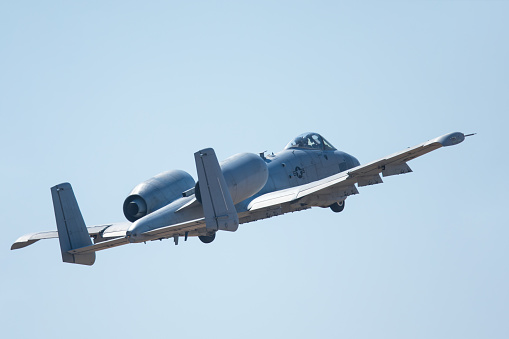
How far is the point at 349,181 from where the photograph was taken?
4322 centimetres

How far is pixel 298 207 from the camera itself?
147ft

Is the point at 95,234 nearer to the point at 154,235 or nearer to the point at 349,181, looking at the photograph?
the point at 154,235

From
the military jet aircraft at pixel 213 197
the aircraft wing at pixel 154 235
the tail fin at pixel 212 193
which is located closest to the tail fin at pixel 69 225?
the military jet aircraft at pixel 213 197

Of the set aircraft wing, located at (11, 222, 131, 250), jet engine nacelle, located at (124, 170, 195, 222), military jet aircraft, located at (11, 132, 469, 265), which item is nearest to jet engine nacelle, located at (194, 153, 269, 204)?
military jet aircraft, located at (11, 132, 469, 265)

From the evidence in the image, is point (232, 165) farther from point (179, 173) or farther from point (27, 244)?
point (27, 244)

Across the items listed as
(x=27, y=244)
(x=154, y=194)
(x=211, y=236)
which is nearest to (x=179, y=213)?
(x=154, y=194)

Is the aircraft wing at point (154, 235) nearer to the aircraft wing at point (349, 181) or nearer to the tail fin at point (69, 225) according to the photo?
the tail fin at point (69, 225)

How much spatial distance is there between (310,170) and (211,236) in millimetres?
5316

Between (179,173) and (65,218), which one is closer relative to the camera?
(65,218)

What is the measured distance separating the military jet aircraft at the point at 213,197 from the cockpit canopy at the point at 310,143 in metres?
1.16

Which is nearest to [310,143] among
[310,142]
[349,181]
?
[310,142]

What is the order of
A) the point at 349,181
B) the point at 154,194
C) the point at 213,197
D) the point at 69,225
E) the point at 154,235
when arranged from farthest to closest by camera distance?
the point at 349,181
the point at 154,194
the point at 69,225
the point at 154,235
the point at 213,197

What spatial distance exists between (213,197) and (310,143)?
12416 mm

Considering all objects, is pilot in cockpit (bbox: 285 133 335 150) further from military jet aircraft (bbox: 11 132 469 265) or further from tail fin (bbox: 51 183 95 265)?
tail fin (bbox: 51 183 95 265)
